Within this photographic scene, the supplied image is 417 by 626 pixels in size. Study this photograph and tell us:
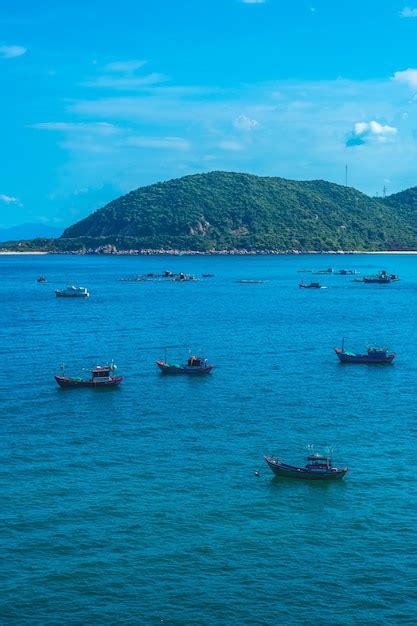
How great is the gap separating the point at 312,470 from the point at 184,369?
134ft

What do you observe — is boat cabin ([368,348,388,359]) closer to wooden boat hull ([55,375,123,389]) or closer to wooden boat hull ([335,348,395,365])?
wooden boat hull ([335,348,395,365])

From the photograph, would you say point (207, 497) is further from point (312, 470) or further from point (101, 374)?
point (101, 374)

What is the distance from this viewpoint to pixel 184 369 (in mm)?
99688

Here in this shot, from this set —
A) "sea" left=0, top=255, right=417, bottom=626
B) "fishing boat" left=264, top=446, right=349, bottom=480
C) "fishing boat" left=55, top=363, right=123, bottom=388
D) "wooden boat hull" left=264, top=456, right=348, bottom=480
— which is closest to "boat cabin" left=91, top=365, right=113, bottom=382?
"fishing boat" left=55, top=363, right=123, bottom=388

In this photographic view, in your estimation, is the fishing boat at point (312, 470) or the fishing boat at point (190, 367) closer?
the fishing boat at point (312, 470)

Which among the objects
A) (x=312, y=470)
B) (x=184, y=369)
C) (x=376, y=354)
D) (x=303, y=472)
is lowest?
(x=303, y=472)

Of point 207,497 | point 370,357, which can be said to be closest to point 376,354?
point 370,357

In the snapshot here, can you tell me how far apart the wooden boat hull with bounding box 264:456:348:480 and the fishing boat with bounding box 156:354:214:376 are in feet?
127

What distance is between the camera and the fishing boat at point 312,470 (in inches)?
2378

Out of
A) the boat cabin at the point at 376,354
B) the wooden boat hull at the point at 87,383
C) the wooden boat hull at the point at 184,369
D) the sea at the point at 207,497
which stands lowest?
the sea at the point at 207,497

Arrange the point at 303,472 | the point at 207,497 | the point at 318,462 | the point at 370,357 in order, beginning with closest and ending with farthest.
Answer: the point at 207,497 < the point at 303,472 < the point at 318,462 < the point at 370,357

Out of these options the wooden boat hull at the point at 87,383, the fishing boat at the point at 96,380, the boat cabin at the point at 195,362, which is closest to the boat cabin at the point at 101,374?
the fishing boat at the point at 96,380

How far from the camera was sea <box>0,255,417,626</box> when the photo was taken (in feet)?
144

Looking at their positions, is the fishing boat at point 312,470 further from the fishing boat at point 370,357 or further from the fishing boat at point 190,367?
the fishing boat at point 370,357
